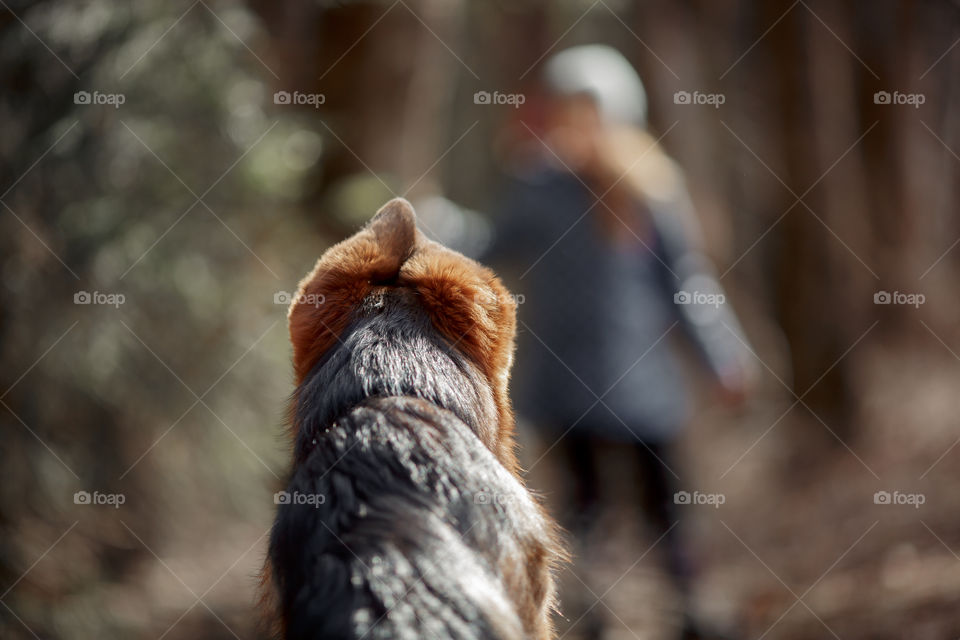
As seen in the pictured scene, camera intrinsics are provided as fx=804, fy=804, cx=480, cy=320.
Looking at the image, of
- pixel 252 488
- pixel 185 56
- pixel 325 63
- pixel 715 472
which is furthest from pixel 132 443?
pixel 715 472

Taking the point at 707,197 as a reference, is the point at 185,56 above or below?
below

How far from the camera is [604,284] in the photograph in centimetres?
391

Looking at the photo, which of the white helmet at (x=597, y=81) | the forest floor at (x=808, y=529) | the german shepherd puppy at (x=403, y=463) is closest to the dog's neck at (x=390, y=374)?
the german shepherd puppy at (x=403, y=463)

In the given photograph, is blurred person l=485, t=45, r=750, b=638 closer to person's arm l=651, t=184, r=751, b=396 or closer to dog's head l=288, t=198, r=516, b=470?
person's arm l=651, t=184, r=751, b=396

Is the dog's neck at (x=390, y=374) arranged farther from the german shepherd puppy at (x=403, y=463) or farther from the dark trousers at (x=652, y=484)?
the dark trousers at (x=652, y=484)

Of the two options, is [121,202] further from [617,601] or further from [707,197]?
[707,197]

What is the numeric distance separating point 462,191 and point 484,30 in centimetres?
228

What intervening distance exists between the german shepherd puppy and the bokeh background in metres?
0.62

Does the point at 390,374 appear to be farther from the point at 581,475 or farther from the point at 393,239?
the point at 581,475

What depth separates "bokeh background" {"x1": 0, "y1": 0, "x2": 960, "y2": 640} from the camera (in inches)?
167

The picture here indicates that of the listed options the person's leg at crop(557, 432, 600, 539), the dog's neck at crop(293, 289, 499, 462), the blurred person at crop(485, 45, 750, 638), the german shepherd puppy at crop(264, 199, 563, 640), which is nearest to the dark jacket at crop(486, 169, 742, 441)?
the blurred person at crop(485, 45, 750, 638)

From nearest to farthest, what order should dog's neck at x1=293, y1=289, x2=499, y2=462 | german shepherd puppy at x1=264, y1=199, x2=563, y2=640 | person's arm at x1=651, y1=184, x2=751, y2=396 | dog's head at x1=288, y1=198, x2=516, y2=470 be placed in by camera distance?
german shepherd puppy at x1=264, y1=199, x2=563, y2=640
dog's neck at x1=293, y1=289, x2=499, y2=462
dog's head at x1=288, y1=198, x2=516, y2=470
person's arm at x1=651, y1=184, x2=751, y2=396

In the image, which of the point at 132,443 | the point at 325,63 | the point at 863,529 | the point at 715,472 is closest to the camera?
the point at 132,443

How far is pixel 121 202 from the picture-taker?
440 centimetres
